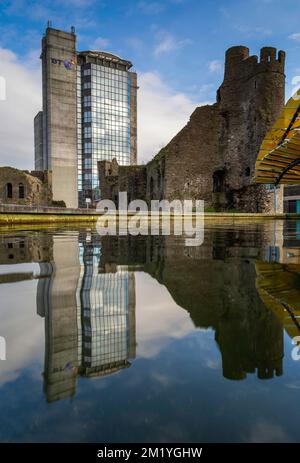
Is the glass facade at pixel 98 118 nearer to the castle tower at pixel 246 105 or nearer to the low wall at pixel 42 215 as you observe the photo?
the castle tower at pixel 246 105

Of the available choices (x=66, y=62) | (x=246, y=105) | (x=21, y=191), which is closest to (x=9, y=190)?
(x=21, y=191)

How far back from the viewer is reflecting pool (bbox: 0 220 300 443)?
0.64 metres

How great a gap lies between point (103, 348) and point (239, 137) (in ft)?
72.0

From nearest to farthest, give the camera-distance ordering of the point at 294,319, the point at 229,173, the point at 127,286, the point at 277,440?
the point at 277,440 < the point at 294,319 < the point at 127,286 < the point at 229,173

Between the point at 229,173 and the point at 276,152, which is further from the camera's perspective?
the point at 229,173

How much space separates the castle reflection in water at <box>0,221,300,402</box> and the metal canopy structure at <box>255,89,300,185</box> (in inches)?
118

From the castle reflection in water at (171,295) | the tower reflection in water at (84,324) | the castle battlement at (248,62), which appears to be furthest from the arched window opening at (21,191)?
the tower reflection in water at (84,324)

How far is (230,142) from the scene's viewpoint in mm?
21375

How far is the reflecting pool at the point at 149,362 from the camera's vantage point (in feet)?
2.09

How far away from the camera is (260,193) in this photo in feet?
65.8

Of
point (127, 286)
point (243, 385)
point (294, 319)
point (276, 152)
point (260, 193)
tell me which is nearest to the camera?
point (243, 385)

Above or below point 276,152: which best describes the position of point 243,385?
below

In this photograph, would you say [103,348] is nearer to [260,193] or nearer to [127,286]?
[127,286]

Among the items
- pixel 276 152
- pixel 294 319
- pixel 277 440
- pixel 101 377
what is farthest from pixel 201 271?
pixel 276 152
